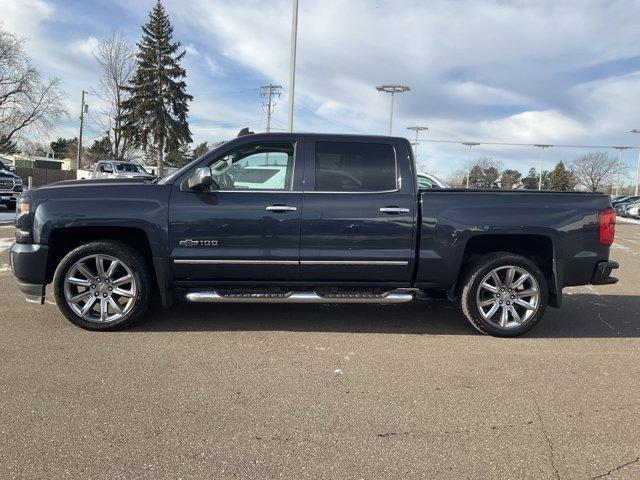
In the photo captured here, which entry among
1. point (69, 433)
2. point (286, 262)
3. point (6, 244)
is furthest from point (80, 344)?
point (6, 244)

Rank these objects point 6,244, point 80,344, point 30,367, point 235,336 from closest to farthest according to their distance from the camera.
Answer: point 30,367 < point 80,344 < point 235,336 < point 6,244

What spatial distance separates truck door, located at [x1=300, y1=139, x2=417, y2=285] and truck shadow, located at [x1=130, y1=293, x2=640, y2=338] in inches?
24.5

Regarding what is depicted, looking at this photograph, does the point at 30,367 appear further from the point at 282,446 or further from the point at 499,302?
the point at 499,302

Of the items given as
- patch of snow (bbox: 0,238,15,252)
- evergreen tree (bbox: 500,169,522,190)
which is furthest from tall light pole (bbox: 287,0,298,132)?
evergreen tree (bbox: 500,169,522,190)

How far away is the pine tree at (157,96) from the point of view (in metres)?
45.2

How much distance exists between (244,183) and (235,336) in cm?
148

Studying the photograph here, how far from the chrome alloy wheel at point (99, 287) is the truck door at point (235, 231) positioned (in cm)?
51

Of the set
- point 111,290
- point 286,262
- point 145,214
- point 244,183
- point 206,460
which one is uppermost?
point 244,183

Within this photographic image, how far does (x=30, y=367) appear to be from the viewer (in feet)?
13.2

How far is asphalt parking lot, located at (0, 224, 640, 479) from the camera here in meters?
2.81

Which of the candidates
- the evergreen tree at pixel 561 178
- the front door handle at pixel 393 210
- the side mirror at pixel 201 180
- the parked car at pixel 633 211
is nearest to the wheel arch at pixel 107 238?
A: the side mirror at pixel 201 180

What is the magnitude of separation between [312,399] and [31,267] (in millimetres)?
3080

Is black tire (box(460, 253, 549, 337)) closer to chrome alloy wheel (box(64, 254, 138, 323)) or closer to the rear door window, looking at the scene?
the rear door window

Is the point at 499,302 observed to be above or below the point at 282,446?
above
